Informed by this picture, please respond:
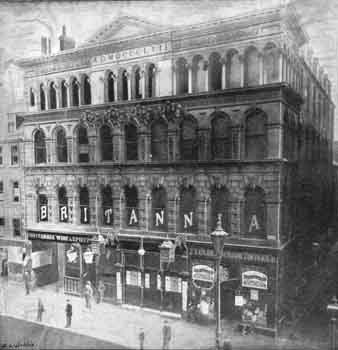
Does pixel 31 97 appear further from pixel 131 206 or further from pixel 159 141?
pixel 131 206

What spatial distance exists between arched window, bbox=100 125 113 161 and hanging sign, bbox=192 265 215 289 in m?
4.83

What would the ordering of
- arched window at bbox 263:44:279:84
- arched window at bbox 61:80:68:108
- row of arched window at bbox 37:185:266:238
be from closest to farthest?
arched window at bbox 263:44:279:84 < row of arched window at bbox 37:185:266:238 < arched window at bbox 61:80:68:108

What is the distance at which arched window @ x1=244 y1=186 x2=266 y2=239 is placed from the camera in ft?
35.1

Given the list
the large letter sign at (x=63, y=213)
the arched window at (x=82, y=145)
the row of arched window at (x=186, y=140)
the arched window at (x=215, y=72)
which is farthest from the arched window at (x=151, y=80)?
the large letter sign at (x=63, y=213)

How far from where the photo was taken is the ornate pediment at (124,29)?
34.3 ft

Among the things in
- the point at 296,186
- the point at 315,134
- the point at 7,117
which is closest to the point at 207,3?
the point at 315,134

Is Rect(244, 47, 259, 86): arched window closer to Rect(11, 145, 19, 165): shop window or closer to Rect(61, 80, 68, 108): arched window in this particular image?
Rect(61, 80, 68, 108): arched window

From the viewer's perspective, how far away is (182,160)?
11.2 metres

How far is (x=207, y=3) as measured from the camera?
390 inches

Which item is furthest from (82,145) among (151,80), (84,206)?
(151,80)

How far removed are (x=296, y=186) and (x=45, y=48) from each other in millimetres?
9345

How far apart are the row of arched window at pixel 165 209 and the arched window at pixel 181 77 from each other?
3.09 meters

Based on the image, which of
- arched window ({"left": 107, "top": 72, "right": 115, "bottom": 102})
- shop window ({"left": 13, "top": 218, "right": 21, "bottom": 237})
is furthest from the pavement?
arched window ({"left": 107, "top": 72, "right": 115, "bottom": 102})

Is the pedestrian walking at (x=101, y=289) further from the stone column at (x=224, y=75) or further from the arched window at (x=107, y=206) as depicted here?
the stone column at (x=224, y=75)
